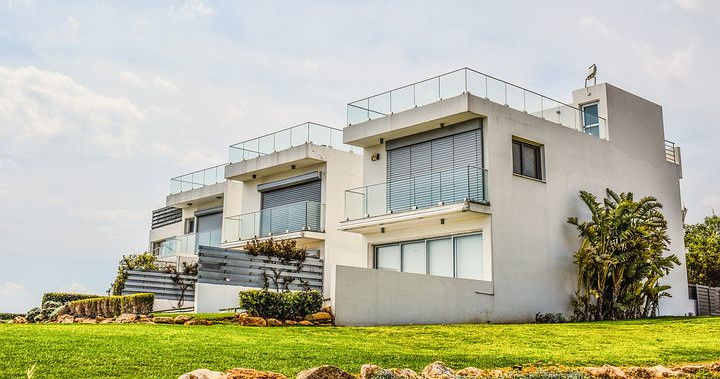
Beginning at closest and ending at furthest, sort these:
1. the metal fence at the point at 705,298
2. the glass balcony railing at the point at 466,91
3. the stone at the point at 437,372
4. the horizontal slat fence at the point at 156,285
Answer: the stone at the point at 437,372
the glass balcony railing at the point at 466,91
the horizontal slat fence at the point at 156,285
the metal fence at the point at 705,298

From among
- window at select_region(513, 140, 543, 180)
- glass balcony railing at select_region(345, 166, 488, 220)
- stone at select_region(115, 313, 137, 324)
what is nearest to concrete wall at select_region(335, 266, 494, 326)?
glass balcony railing at select_region(345, 166, 488, 220)

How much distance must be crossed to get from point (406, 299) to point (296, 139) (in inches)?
457

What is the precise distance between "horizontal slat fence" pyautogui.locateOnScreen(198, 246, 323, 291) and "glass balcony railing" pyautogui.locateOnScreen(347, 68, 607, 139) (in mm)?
5273

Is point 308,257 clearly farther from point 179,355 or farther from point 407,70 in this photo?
point 179,355

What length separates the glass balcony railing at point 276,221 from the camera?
91.3 ft

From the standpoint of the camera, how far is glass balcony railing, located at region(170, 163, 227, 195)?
34.2 m

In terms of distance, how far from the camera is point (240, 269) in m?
24.2

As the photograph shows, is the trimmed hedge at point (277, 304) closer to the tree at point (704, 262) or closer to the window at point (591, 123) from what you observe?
the window at point (591, 123)

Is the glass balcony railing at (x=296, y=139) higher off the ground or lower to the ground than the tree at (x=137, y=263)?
higher

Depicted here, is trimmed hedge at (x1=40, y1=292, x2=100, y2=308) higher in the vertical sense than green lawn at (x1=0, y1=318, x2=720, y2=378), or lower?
higher

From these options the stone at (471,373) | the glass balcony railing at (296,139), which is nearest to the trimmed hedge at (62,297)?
the glass balcony railing at (296,139)

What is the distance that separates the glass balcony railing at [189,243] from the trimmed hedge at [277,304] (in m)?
15.5

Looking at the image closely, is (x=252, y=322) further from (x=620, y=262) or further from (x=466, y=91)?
(x=620, y=262)

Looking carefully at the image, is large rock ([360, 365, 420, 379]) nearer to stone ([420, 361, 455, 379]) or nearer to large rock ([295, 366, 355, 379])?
stone ([420, 361, 455, 379])
